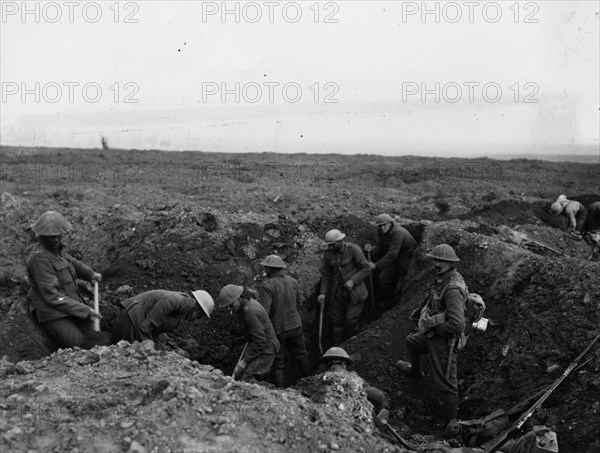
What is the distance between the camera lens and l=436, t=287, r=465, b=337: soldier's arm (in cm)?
571

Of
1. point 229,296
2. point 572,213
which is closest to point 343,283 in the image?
point 229,296

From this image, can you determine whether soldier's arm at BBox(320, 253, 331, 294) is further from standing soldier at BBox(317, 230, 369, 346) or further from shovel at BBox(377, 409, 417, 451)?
shovel at BBox(377, 409, 417, 451)

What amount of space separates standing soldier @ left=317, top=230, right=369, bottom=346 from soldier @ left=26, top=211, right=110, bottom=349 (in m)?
3.32

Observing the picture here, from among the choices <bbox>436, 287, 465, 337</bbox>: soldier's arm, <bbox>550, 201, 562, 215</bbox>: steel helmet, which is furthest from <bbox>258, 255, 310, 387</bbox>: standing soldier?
<bbox>550, 201, 562, 215</bbox>: steel helmet

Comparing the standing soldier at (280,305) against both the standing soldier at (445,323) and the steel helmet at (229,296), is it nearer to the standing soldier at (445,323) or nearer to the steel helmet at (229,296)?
the steel helmet at (229,296)

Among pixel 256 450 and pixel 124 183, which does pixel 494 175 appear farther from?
pixel 256 450

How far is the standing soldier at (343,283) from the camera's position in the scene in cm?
809

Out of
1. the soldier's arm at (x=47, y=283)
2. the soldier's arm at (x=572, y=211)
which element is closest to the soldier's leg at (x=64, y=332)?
the soldier's arm at (x=47, y=283)

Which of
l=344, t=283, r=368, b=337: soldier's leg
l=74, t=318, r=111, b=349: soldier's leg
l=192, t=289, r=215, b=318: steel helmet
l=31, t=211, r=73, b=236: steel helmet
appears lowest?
l=344, t=283, r=368, b=337: soldier's leg

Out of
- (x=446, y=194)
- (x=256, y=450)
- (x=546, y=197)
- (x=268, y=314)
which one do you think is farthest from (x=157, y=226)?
(x=546, y=197)

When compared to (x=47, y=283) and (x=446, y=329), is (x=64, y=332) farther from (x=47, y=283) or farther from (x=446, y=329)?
(x=446, y=329)

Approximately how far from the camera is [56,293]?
18.6ft

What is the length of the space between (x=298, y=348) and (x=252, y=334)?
1.28m

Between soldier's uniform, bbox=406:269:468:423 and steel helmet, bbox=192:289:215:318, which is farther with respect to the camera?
steel helmet, bbox=192:289:215:318
